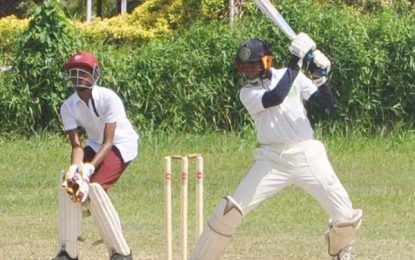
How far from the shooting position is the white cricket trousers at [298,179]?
7.75 m

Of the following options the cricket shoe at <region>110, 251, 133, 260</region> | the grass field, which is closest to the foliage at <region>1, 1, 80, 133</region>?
the grass field

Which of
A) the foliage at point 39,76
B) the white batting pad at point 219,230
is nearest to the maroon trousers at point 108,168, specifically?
the white batting pad at point 219,230

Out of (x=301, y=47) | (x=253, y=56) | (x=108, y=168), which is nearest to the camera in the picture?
(x=301, y=47)

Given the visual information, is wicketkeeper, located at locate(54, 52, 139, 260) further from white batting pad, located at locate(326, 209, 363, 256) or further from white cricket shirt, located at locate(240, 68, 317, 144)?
white batting pad, located at locate(326, 209, 363, 256)

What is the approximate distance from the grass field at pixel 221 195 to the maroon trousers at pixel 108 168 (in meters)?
1.00

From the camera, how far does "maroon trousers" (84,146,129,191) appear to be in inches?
322

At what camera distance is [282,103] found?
773cm

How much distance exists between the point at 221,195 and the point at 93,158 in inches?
165

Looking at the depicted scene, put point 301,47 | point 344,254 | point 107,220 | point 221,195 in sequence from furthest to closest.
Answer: point 221,195 < point 107,220 < point 344,254 < point 301,47

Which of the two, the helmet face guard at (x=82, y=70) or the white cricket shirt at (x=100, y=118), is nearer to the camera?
the helmet face guard at (x=82, y=70)

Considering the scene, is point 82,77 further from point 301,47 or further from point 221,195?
point 221,195

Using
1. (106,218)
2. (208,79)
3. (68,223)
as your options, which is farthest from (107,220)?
(208,79)

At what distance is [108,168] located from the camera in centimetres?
823

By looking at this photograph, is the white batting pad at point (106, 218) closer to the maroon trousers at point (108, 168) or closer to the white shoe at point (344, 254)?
the maroon trousers at point (108, 168)
